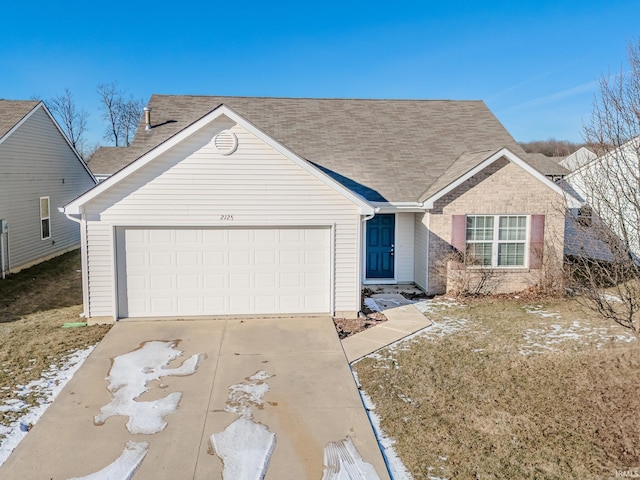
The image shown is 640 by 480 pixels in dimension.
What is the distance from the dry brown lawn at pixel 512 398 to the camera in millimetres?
5453

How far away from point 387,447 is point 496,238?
9.14 m

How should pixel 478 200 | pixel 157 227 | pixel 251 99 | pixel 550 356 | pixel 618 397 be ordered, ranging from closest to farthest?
pixel 618 397 → pixel 550 356 → pixel 157 227 → pixel 478 200 → pixel 251 99

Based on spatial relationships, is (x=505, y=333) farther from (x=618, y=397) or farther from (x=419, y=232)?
(x=419, y=232)

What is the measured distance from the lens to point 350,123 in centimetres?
1730

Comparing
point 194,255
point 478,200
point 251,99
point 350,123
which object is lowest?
point 194,255

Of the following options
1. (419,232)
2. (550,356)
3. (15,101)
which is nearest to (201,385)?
(550,356)

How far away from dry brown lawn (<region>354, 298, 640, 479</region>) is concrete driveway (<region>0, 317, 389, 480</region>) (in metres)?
0.67

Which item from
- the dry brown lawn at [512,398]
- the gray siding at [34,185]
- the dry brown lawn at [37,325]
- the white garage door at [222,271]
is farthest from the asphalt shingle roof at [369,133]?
the dry brown lawn at [512,398]

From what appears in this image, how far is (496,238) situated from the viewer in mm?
13445

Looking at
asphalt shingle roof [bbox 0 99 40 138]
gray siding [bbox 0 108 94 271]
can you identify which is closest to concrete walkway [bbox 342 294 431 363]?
gray siding [bbox 0 108 94 271]

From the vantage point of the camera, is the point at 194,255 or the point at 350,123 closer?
the point at 194,255

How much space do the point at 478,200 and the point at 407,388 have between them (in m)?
7.54

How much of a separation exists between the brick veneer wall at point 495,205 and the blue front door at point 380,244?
1.59m

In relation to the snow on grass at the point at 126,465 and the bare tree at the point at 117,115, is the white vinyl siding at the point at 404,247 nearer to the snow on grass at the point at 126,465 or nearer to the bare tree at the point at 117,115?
the snow on grass at the point at 126,465
